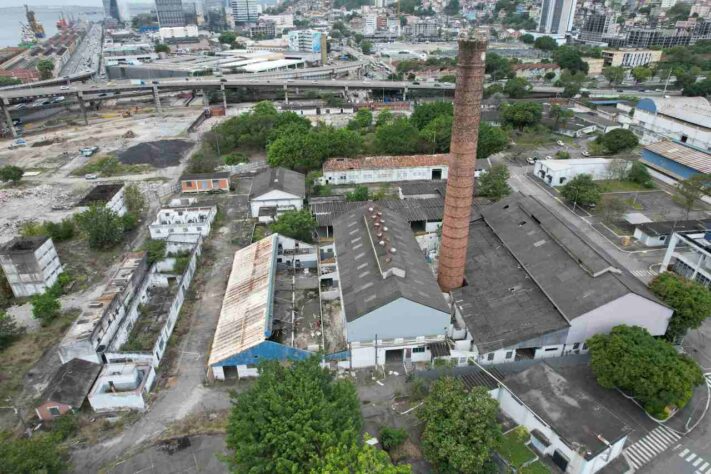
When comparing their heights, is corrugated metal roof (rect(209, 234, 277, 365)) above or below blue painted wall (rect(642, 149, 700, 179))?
below

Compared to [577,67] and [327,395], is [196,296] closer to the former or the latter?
[327,395]

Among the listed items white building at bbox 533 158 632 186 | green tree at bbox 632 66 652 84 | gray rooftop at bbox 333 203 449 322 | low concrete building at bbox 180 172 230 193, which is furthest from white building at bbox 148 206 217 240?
green tree at bbox 632 66 652 84

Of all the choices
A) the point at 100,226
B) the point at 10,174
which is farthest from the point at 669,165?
the point at 10,174

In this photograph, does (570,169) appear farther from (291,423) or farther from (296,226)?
(291,423)

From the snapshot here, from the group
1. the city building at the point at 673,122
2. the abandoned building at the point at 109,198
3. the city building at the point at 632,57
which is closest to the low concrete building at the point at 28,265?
the abandoned building at the point at 109,198

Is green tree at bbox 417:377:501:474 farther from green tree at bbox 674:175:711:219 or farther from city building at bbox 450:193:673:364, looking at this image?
green tree at bbox 674:175:711:219

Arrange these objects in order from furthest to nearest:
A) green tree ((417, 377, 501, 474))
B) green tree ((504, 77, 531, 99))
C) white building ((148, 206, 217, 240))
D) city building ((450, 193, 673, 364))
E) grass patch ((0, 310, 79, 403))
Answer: green tree ((504, 77, 531, 99)), white building ((148, 206, 217, 240)), grass patch ((0, 310, 79, 403)), city building ((450, 193, 673, 364)), green tree ((417, 377, 501, 474))

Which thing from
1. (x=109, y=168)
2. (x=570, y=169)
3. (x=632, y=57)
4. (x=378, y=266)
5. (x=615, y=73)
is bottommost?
(x=109, y=168)
